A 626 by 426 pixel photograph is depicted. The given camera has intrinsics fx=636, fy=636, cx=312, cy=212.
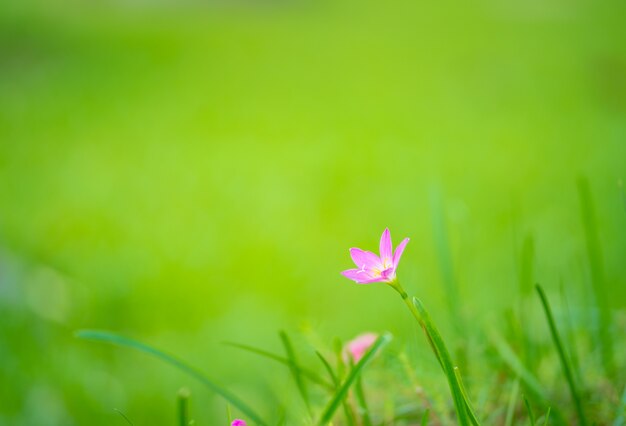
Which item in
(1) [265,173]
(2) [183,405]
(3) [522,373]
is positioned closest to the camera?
(2) [183,405]

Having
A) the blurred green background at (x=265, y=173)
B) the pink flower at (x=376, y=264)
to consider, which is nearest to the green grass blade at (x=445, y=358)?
the pink flower at (x=376, y=264)

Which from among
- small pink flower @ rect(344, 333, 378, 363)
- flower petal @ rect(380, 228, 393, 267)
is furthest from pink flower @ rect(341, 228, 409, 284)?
small pink flower @ rect(344, 333, 378, 363)

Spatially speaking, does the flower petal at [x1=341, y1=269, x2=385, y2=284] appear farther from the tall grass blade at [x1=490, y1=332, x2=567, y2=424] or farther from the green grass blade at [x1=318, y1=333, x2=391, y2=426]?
the tall grass blade at [x1=490, y1=332, x2=567, y2=424]

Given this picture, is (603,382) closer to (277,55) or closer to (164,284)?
(164,284)

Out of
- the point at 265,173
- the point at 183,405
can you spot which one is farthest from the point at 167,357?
the point at 265,173

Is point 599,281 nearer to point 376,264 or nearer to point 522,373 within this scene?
point 522,373

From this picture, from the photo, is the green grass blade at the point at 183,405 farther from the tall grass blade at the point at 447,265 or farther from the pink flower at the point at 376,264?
the tall grass blade at the point at 447,265

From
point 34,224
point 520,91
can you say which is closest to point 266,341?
point 34,224
